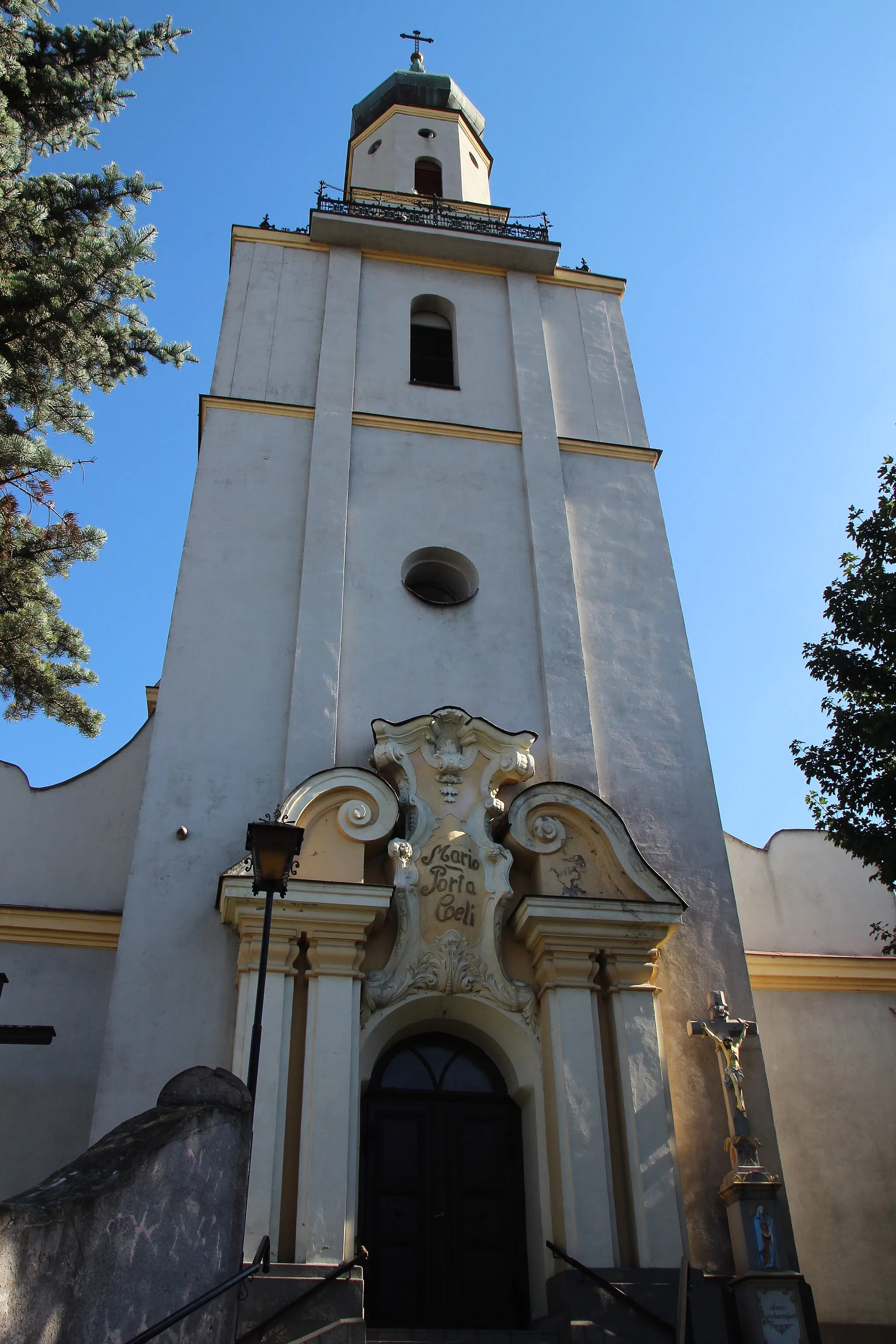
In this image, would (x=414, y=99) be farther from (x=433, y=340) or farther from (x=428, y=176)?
(x=433, y=340)

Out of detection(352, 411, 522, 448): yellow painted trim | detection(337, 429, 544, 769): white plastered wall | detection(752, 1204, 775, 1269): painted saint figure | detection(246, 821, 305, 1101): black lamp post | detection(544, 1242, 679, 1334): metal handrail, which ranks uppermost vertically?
detection(352, 411, 522, 448): yellow painted trim

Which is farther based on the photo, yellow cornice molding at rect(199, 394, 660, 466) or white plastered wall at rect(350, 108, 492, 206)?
white plastered wall at rect(350, 108, 492, 206)

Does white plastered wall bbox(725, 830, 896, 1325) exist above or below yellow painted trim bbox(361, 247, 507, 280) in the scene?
below

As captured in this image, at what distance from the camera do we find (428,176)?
21.0 meters

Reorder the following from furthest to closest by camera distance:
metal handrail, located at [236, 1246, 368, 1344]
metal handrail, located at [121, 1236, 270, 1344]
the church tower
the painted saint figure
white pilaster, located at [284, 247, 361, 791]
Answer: white pilaster, located at [284, 247, 361, 791], the church tower, the painted saint figure, metal handrail, located at [236, 1246, 368, 1344], metal handrail, located at [121, 1236, 270, 1344]

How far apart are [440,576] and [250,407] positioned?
3250 millimetres

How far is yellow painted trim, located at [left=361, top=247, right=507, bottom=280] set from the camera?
16797 millimetres

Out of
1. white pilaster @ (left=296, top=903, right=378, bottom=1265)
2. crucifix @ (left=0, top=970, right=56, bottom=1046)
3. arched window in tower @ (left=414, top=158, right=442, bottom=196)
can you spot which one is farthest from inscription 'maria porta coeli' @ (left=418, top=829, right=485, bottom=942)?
arched window in tower @ (left=414, top=158, right=442, bottom=196)

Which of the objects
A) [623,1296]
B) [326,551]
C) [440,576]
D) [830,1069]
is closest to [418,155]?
[440,576]

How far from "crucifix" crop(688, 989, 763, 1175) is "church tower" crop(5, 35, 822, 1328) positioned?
91mm

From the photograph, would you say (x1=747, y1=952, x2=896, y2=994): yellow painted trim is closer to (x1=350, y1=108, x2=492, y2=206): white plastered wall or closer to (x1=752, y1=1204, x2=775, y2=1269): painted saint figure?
(x1=752, y1=1204, x2=775, y2=1269): painted saint figure

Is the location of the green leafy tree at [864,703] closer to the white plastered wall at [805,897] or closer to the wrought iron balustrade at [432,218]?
the white plastered wall at [805,897]

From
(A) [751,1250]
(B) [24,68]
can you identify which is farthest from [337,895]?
(B) [24,68]

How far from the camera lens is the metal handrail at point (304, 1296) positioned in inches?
292
